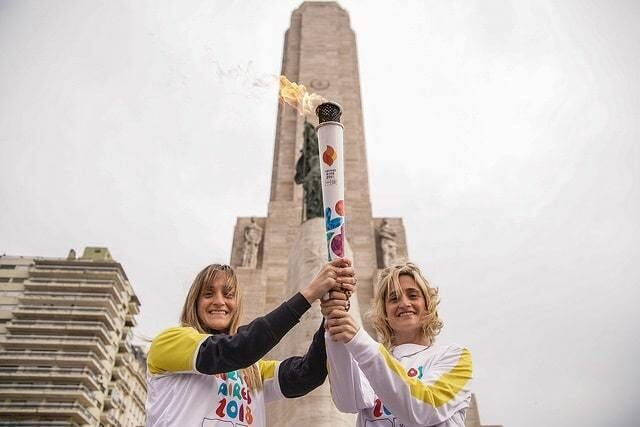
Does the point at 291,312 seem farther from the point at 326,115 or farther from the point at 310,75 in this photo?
the point at 310,75

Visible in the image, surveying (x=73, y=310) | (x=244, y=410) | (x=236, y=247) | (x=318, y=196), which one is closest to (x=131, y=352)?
(x=73, y=310)

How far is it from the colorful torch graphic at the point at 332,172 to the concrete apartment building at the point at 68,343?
3353 cm

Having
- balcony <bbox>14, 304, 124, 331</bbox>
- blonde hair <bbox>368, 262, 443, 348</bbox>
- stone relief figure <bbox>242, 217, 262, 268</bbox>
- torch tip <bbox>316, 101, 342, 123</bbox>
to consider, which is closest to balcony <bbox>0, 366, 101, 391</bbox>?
balcony <bbox>14, 304, 124, 331</bbox>

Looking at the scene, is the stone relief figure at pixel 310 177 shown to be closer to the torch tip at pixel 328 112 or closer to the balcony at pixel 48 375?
the torch tip at pixel 328 112

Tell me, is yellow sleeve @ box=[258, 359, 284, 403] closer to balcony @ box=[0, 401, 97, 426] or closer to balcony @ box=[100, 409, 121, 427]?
balcony @ box=[0, 401, 97, 426]

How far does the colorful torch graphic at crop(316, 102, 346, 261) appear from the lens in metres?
2.33

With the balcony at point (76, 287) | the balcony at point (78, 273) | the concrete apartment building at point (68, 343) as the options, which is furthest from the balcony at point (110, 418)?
the balcony at point (78, 273)

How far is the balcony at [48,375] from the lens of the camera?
1251 inches

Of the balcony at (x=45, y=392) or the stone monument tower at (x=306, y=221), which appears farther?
the balcony at (x=45, y=392)

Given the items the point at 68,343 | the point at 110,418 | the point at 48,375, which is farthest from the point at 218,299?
the point at 110,418

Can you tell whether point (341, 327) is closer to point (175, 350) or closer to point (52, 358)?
point (175, 350)

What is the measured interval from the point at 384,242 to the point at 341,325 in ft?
44.6

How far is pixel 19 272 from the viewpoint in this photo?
1475 inches

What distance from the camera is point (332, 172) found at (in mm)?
2334
